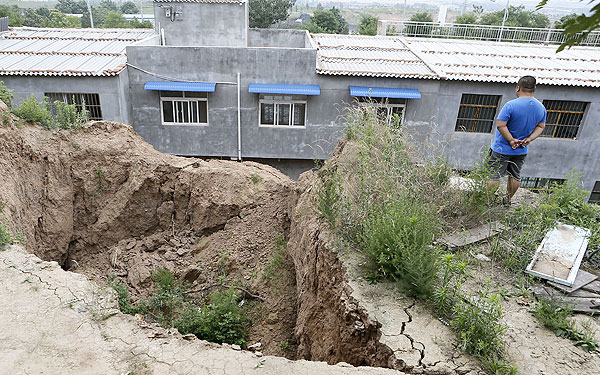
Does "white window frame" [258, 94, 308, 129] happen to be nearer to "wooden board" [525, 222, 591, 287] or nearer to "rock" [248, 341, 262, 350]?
"rock" [248, 341, 262, 350]

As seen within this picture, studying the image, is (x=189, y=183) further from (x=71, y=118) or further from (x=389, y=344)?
(x=389, y=344)

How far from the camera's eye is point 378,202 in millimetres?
4777

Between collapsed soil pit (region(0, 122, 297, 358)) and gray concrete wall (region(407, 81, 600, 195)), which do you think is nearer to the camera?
collapsed soil pit (region(0, 122, 297, 358))

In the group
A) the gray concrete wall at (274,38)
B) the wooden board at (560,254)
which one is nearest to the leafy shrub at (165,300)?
the wooden board at (560,254)

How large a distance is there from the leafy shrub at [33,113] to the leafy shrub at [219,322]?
4240 millimetres

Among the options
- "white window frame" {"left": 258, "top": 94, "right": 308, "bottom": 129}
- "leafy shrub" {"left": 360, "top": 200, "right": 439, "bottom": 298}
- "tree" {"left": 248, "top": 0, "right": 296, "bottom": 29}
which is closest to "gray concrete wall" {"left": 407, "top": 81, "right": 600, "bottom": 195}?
"white window frame" {"left": 258, "top": 94, "right": 308, "bottom": 129}

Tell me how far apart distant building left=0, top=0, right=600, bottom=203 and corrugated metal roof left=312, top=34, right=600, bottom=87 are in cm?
9

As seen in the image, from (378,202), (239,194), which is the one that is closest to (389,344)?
(378,202)

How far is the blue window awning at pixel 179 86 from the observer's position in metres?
12.7

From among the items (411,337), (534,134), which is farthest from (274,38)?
(411,337)

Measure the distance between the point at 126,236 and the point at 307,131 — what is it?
7.24 m

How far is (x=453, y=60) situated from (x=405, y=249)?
13260 millimetres

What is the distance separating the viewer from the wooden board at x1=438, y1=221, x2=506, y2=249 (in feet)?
15.9

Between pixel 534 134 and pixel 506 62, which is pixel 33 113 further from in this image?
pixel 506 62
